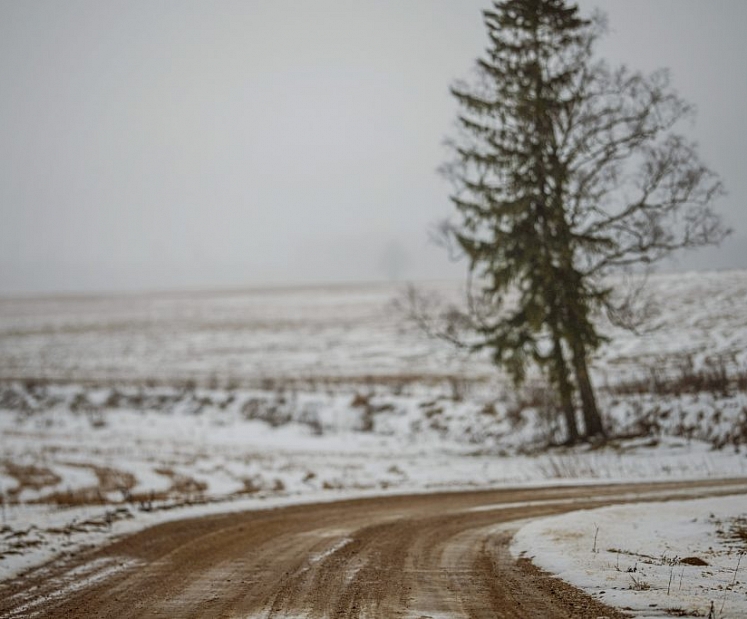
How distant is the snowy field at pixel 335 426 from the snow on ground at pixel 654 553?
0.38 feet

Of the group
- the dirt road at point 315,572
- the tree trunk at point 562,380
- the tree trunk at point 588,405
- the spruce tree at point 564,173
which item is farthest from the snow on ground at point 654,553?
the spruce tree at point 564,173

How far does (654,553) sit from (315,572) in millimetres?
3528

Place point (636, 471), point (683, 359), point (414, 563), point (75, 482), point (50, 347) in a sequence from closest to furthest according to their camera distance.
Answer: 1. point (414, 563)
2. point (636, 471)
3. point (75, 482)
4. point (683, 359)
5. point (50, 347)

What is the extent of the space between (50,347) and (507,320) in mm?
45207

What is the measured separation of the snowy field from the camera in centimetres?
1239

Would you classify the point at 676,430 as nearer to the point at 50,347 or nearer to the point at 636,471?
the point at 636,471

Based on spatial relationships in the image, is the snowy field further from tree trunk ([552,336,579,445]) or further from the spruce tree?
the spruce tree

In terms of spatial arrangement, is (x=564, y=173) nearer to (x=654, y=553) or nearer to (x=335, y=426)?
(x=654, y=553)

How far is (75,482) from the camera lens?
1602cm

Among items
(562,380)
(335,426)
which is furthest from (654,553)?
(335,426)

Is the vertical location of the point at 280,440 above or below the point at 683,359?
below

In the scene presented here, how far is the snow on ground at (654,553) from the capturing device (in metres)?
4.59

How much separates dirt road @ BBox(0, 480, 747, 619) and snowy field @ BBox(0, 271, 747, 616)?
727 millimetres

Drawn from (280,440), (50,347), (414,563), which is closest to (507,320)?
(280,440)
